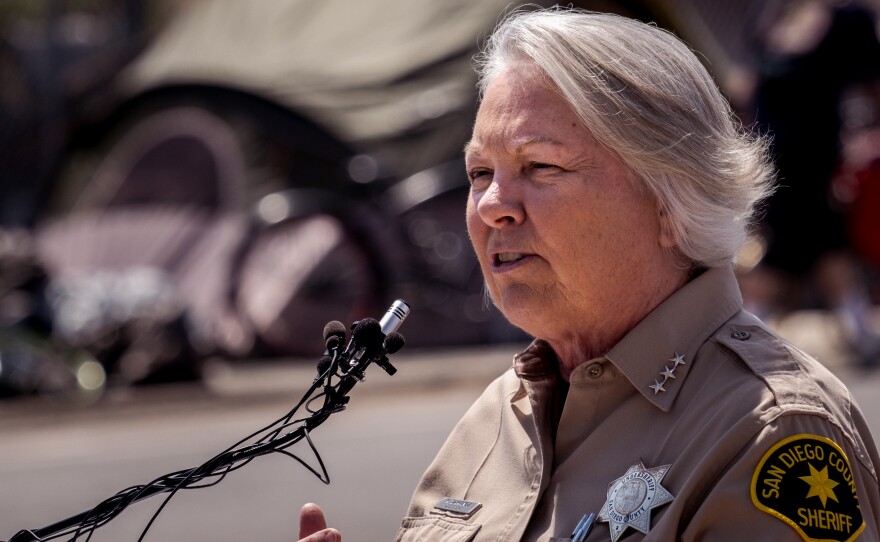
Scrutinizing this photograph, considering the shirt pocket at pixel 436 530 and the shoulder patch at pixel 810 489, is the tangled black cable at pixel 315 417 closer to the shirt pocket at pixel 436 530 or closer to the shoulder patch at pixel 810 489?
the shirt pocket at pixel 436 530

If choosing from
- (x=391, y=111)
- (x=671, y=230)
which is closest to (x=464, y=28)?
(x=391, y=111)

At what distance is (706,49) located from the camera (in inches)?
475

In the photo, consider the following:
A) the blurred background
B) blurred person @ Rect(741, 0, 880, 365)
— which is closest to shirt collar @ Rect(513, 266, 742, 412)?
blurred person @ Rect(741, 0, 880, 365)

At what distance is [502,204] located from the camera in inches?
94.8

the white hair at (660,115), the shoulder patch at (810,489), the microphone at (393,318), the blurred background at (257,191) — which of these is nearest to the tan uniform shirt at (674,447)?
the shoulder patch at (810,489)

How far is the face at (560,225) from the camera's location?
2.36 metres

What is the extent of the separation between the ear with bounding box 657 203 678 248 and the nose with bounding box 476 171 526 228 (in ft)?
0.77

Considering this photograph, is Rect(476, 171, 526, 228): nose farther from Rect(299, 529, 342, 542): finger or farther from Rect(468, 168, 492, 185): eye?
Rect(299, 529, 342, 542): finger

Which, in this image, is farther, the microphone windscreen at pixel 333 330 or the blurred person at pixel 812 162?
the blurred person at pixel 812 162

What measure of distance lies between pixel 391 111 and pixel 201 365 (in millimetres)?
3180

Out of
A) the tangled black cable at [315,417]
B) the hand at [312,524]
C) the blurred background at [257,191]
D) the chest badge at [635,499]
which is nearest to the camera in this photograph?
the chest badge at [635,499]

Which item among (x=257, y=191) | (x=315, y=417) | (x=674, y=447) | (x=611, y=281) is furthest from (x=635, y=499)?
(x=257, y=191)

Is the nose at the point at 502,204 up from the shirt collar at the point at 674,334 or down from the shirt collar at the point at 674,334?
up

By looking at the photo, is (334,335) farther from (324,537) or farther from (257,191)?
(257,191)
